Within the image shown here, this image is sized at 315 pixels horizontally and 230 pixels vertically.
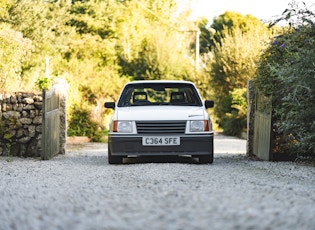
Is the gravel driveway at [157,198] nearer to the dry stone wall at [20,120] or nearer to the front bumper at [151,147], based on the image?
the front bumper at [151,147]

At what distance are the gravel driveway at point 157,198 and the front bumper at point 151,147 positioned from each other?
666 millimetres

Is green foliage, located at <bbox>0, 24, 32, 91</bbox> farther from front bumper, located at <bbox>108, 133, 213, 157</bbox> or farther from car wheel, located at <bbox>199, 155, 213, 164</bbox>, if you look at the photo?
car wheel, located at <bbox>199, 155, 213, 164</bbox>

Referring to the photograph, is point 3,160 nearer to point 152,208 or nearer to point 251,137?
point 251,137

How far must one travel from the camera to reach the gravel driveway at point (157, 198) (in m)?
5.84

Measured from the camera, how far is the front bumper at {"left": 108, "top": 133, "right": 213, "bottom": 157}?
1247 cm

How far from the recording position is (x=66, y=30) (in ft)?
134

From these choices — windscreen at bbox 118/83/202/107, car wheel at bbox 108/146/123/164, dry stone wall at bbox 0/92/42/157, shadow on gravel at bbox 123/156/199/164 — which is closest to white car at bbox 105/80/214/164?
car wheel at bbox 108/146/123/164

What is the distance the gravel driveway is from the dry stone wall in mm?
3682

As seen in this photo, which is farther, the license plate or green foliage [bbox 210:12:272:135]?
green foliage [bbox 210:12:272:135]

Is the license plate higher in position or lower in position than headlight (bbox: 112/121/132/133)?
lower

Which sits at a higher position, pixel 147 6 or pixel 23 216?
pixel 147 6

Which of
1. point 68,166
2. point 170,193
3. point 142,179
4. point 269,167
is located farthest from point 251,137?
point 170,193

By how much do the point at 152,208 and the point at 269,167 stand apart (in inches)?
249

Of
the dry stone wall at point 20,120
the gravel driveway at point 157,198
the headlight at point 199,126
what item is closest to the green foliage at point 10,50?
the dry stone wall at point 20,120
